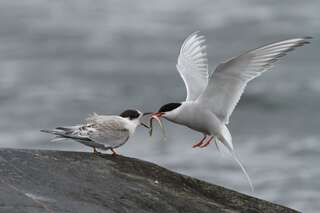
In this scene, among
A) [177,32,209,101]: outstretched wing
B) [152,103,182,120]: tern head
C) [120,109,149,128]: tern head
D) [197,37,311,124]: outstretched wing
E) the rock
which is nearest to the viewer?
the rock

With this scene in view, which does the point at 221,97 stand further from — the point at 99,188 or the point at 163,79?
the point at 163,79

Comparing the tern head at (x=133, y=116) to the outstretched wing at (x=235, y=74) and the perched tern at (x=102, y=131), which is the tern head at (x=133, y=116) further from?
the outstretched wing at (x=235, y=74)

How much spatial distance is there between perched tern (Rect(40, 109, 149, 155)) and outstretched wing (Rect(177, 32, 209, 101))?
150cm

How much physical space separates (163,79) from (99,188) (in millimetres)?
12472

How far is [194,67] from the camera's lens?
9203 millimetres

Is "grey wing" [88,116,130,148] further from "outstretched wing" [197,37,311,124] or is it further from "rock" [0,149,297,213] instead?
"outstretched wing" [197,37,311,124]

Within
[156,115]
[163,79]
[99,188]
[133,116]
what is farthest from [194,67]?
[163,79]

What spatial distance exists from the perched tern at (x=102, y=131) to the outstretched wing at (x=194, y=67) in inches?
59.2

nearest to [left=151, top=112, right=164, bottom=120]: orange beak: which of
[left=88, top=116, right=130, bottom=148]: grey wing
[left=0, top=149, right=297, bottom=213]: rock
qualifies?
[left=88, top=116, right=130, bottom=148]: grey wing

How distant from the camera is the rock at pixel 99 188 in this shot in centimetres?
597

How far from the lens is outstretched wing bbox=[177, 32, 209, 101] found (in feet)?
29.3

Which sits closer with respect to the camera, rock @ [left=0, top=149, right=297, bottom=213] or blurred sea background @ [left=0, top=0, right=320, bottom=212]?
rock @ [left=0, top=149, right=297, bottom=213]

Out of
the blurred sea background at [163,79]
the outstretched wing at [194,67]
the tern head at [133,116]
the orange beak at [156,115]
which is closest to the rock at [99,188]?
the tern head at [133,116]

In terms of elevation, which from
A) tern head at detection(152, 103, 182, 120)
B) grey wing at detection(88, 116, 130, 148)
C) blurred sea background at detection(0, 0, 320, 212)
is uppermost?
grey wing at detection(88, 116, 130, 148)
